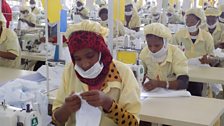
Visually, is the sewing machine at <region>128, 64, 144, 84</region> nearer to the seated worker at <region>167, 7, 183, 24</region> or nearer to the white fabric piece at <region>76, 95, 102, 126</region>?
the white fabric piece at <region>76, 95, 102, 126</region>

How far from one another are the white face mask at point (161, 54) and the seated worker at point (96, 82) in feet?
3.52

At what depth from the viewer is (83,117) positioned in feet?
6.05

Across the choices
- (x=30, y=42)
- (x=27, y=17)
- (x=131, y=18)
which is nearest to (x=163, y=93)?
(x=30, y=42)

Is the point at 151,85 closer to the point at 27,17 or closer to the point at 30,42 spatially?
the point at 30,42

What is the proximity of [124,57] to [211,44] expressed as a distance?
164cm

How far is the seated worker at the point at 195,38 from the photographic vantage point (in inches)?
167

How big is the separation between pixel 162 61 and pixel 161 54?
0.08 metres

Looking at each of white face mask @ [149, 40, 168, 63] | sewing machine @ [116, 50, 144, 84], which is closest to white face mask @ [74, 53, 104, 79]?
sewing machine @ [116, 50, 144, 84]

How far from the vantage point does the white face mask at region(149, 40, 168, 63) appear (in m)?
2.99

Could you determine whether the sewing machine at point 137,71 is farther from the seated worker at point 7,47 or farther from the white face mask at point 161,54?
the seated worker at point 7,47

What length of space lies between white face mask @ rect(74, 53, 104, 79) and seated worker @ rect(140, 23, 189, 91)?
3.44 ft

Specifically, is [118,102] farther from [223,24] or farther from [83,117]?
[223,24]

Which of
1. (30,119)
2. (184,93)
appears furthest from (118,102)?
(184,93)

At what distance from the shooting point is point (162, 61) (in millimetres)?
3082
